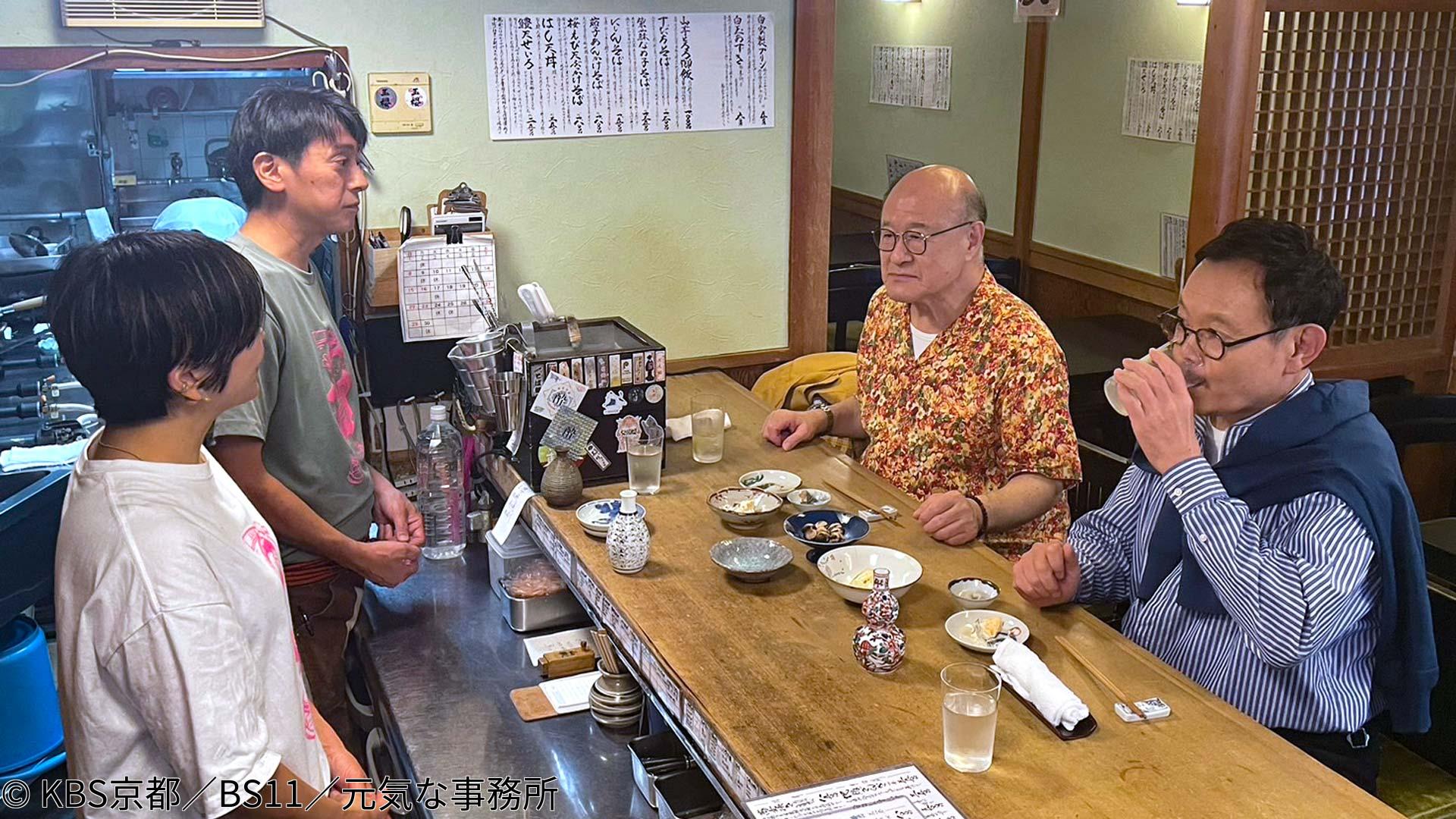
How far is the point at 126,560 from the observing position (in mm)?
1376

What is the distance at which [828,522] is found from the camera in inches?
93.0

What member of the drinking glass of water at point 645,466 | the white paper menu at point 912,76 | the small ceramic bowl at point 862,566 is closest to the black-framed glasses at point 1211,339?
the small ceramic bowl at point 862,566

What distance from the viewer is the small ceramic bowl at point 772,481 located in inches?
102

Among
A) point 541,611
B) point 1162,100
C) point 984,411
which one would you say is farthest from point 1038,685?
point 1162,100

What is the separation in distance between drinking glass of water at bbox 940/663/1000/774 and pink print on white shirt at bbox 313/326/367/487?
1.35 meters

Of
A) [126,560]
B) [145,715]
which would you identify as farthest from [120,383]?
[145,715]

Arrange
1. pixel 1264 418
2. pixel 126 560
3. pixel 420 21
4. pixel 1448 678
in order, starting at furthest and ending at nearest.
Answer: pixel 420 21 → pixel 1448 678 → pixel 1264 418 → pixel 126 560

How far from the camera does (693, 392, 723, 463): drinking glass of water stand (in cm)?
277

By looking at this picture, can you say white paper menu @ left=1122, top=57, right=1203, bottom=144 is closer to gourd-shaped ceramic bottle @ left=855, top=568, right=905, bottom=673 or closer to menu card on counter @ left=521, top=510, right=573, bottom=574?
menu card on counter @ left=521, top=510, right=573, bottom=574

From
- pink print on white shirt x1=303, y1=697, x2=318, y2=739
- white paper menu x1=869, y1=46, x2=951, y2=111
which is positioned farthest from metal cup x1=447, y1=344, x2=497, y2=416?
white paper menu x1=869, y1=46, x2=951, y2=111

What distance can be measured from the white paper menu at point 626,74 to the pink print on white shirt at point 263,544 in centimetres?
186

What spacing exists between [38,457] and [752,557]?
102 inches

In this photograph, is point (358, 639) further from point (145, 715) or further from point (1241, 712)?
point (1241, 712)

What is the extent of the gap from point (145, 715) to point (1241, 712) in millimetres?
1462
